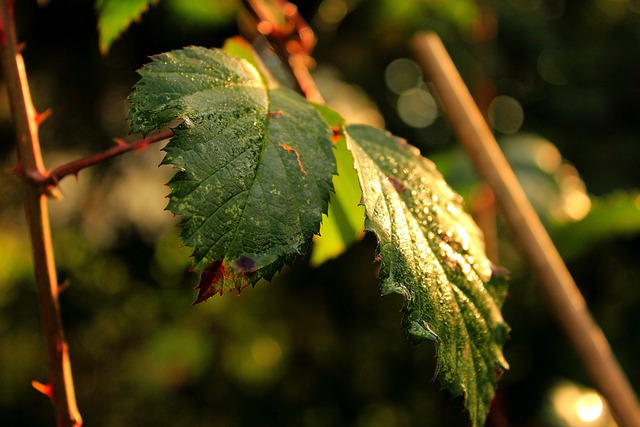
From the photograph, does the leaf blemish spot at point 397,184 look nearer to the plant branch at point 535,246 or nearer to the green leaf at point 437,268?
the green leaf at point 437,268

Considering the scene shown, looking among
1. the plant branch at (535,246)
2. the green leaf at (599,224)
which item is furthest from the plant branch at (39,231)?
the green leaf at (599,224)

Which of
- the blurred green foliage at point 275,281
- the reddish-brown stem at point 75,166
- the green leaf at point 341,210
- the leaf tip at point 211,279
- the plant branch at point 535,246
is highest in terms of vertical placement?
the reddish-brown stem at point 75,166

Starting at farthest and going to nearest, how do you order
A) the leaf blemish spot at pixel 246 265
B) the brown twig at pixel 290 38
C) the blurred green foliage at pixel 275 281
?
the blurred green foliage at pixel 275 281, the brown twig at pixel 290 38, the leaf blemish spot at pixel 246 265

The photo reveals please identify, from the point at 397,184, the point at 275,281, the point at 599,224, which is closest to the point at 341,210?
the point at 397,184

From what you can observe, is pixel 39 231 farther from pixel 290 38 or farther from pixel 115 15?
pixel 290 38

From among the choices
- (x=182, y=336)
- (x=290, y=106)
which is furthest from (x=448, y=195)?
(x=182, y=336)

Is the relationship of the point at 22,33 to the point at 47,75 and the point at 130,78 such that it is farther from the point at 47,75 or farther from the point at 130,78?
the point at 130,78

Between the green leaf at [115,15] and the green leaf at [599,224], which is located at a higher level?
the green leaf at [115,15]
